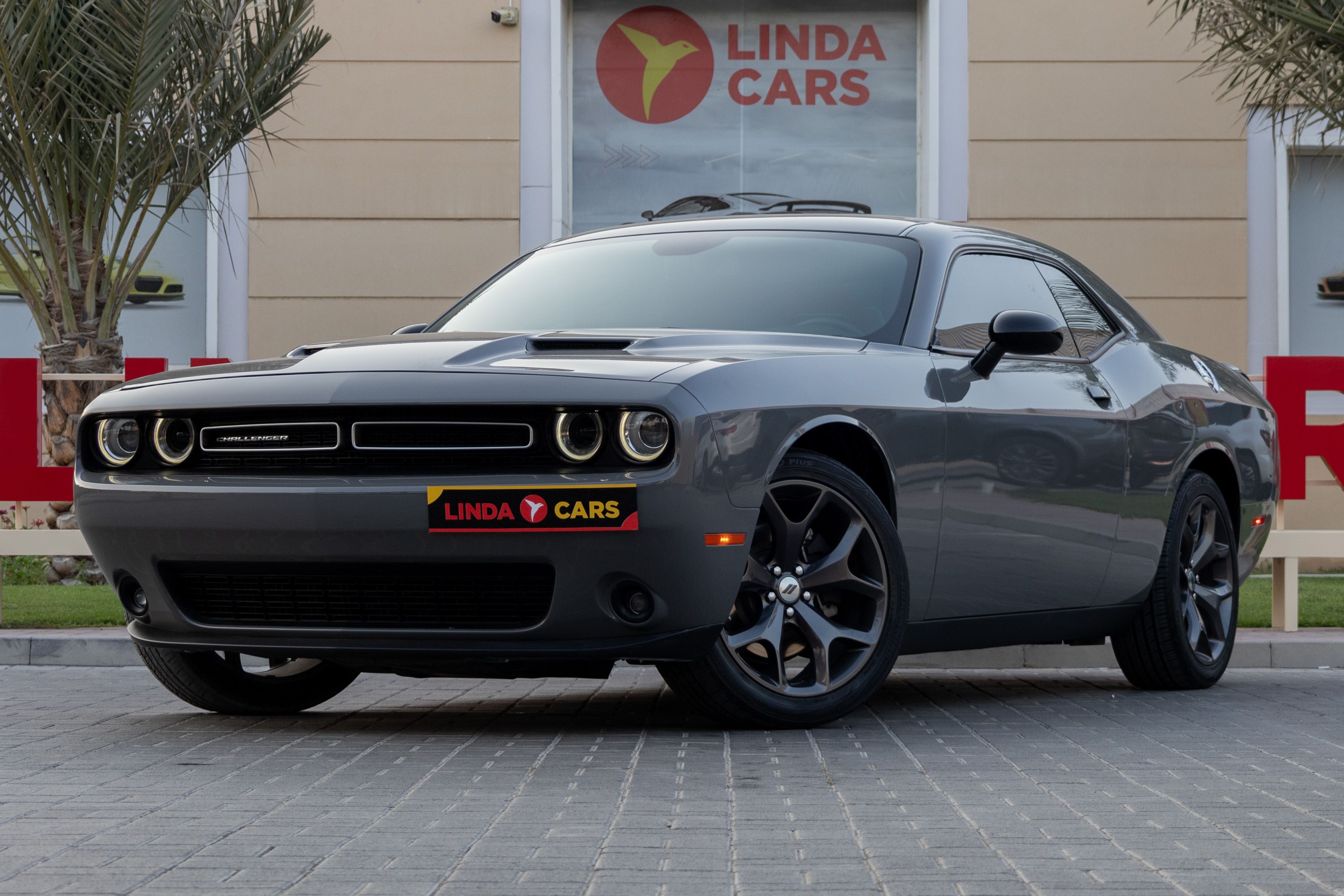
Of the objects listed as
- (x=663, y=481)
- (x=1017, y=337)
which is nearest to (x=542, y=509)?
(x=663, y=481)

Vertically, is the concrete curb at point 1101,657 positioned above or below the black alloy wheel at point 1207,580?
below

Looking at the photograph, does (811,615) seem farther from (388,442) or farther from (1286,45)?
(1286,45)

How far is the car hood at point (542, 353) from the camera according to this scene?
4.91 metres

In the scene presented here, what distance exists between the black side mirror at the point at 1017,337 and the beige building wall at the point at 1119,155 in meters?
9.48

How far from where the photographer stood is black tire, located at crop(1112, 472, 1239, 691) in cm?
689

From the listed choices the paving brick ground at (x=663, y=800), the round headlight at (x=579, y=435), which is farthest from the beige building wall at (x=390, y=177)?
the round headlight at (x=579, y=435)

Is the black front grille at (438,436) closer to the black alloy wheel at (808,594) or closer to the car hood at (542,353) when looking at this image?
the car hood at (542,353)

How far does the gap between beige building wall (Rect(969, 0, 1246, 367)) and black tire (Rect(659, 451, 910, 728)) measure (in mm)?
10278

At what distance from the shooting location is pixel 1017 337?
580 cm

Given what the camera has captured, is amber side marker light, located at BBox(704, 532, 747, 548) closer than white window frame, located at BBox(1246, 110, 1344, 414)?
Yes

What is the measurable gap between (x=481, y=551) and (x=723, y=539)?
63 cm

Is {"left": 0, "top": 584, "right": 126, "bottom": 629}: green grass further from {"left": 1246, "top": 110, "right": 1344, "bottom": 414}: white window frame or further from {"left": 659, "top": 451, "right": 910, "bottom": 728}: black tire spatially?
{"left": 1246, "top": 110, "right": 1344, "bottom": 414}: white window frame

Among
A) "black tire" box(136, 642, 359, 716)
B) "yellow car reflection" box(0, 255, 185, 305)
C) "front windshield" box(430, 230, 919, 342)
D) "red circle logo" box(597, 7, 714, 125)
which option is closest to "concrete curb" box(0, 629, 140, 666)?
"black tire" box(136, 642, 359, 716)

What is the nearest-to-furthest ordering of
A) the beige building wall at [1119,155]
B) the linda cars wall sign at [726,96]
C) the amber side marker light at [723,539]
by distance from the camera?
the amber side marker light at [723,539] → the beige building wall at [1119,155] → the linda cars wall sign at [726,96]
